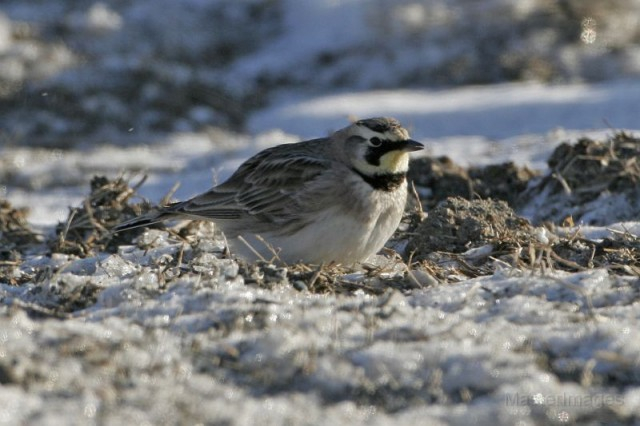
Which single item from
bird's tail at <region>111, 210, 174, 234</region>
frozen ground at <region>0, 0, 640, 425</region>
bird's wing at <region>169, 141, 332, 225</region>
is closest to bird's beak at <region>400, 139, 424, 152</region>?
bird's wing at <region>169, 141, 332, 225</region>

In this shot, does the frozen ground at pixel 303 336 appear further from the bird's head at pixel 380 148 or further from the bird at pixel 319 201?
the bird's head at pixel 380 148

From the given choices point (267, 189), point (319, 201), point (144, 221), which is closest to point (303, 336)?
point (319, 201)

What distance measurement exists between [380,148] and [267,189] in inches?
30.5

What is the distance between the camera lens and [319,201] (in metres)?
6.52

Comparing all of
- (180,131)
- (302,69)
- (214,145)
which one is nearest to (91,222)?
(214,145)

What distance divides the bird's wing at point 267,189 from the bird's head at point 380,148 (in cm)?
Result: 20

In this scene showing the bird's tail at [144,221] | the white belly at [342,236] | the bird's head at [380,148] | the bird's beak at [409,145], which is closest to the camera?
the white belly at [342,236]

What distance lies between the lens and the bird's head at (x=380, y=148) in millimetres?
6652

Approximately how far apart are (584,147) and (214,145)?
197 inches

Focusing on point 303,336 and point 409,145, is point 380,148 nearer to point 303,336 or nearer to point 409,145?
point 409,145

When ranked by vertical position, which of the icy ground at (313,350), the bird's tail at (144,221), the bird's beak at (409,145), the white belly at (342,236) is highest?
the bird's beak at (409,145)

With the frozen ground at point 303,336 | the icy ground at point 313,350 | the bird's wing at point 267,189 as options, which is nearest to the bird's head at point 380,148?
A: the bird's wing at point 267,189

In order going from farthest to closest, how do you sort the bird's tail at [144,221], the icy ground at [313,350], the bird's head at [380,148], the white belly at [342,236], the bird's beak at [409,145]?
the bird's tail at [144,221], the bird's head at [380,148], the bird's beak at [409,145], the white belly at [342,236], the icy ground at [313,350]

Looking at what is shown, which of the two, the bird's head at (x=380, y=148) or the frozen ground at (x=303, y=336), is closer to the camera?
the frozen ground at (x=303, y=336)
